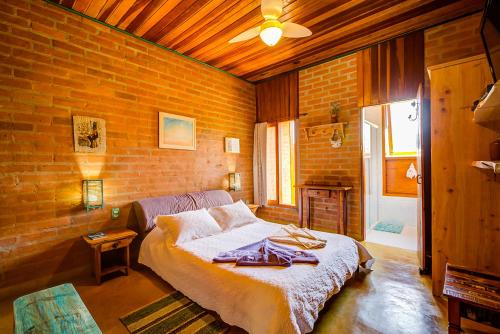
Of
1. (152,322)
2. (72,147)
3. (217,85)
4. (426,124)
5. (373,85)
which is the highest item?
(217,85)

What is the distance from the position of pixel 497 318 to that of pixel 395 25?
3.09 meters

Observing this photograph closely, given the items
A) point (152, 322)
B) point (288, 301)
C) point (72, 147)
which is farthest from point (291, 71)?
point (152, 322)

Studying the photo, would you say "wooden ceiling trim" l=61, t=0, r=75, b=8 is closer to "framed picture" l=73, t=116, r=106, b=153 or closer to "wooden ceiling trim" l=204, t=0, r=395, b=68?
"framed picture" l=73, t=116, r=106, b=153

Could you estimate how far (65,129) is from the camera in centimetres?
243

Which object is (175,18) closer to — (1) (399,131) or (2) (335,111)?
(2) (335,111)

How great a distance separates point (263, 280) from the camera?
1.58 meters

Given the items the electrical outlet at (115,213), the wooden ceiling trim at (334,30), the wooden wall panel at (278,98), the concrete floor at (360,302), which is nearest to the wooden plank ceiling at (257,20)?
the wooden ceiling trim at (334,30)

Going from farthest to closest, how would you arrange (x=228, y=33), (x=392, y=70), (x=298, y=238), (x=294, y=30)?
1. (x=392, y=70)
2. (x=228, y=33)
3. (x=298, y=238)
4. (x=294, y=30)

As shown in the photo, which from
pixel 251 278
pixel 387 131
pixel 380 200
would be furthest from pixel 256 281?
pixel 387 131

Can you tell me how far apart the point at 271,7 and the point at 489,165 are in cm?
202

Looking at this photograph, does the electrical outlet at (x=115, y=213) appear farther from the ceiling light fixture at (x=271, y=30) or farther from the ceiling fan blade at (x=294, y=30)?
the ceiling fan blade at (x=294, y=30)

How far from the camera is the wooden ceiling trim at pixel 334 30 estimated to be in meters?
2.55

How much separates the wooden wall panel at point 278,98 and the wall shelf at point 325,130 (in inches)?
16.8

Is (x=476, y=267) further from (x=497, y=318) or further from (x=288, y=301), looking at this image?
(x=288, y=301)
